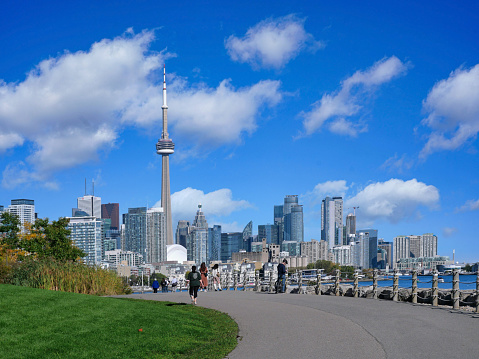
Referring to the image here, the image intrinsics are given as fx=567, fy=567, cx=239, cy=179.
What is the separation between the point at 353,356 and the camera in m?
11.2

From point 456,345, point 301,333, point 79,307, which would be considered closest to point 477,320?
point 456,345

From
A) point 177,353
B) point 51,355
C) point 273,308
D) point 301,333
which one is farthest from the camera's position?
point 273,308

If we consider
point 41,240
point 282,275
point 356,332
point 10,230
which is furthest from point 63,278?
point 10,230

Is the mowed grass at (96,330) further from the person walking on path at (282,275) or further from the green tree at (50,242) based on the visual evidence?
the green tree at (50,242)

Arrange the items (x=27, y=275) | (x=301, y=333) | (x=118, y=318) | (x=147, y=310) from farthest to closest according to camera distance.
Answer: (x=27, y=275) < (x=147, y=310) < (x=118, y=318) < (x=301, y=333)

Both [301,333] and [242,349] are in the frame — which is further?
[301,333]

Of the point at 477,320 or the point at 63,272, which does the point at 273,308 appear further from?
the point at 63,272

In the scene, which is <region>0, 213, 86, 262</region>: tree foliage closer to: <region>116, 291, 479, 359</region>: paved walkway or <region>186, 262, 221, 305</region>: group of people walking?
<region>186, 262, 221, 305</region>: group of people walking

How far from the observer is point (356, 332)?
1410 cm

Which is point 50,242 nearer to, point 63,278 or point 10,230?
point 10,230

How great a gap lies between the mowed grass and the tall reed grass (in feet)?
26.4

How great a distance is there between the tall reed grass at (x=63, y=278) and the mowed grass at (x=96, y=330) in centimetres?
805

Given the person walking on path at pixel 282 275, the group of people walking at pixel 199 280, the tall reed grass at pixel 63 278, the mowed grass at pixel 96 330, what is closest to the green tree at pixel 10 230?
the group of people walking at pixel 199 280

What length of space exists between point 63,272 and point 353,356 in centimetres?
1884
